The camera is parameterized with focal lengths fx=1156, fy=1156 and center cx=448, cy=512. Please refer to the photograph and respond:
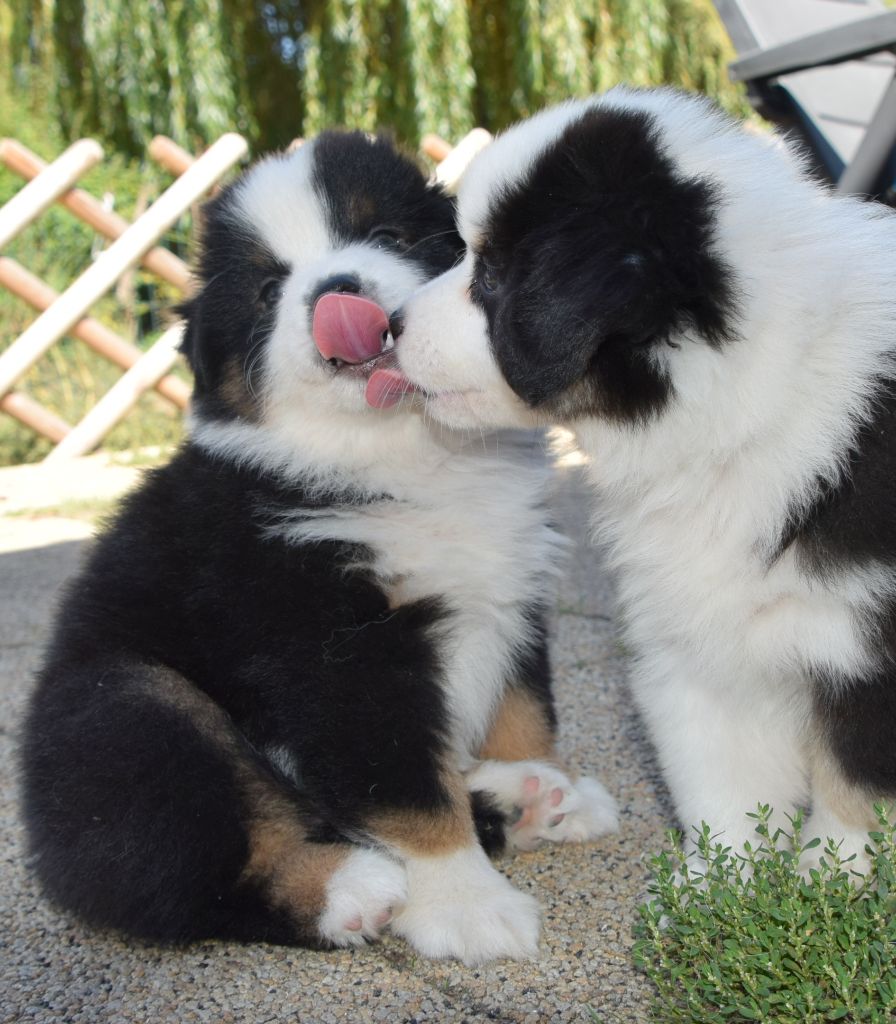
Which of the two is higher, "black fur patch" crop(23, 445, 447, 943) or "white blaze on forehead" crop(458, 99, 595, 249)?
"white blaze on forehead" crop(458, 99, 595, 249)

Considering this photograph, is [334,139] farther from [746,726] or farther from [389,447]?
[746,726]

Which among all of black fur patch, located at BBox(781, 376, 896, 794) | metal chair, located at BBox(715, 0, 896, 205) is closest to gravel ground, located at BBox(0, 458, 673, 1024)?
black fur patch, located at BBox(781, 376, 896, 794)

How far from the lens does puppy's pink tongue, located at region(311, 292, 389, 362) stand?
2.41 m

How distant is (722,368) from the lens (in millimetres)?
1819

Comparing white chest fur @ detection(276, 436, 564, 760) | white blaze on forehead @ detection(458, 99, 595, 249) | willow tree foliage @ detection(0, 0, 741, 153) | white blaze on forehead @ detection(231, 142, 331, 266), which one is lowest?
willow tree foliage @ detection(0, 0, 741, 153)

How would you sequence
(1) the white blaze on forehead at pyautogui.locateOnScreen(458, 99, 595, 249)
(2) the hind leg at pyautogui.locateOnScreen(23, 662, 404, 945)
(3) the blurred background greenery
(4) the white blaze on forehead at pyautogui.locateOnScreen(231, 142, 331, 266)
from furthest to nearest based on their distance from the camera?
(3) the blurred background greenery, (4) the white blaze on forehead at pyautogui.locateOnScreen(231, 142, 331, 266), (2) the hind leg at pyautogui.locateOnScreen(23, 662, 404, 945), (1) the white blaze on forehead at pyautogui.locateOnScreen(458, 99, 595, 249)

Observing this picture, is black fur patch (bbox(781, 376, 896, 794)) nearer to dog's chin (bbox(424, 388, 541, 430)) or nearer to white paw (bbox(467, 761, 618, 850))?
dog's chin (bbox(424, 388, 541, 430))

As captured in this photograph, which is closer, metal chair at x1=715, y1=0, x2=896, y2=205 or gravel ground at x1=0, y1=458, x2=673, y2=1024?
gravel ground at x1=0, y1=458, x2=673, y2=1024

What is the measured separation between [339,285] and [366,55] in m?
7.20

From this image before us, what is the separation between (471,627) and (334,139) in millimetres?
1218

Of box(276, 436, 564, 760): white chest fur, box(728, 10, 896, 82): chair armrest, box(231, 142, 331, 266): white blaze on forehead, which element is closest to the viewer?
box(276, 436, 564, 760): white chest fur

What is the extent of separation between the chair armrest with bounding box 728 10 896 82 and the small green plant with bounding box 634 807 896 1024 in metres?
2.85

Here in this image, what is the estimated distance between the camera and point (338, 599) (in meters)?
2.25

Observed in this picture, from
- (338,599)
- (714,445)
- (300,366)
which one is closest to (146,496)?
(300,366)
